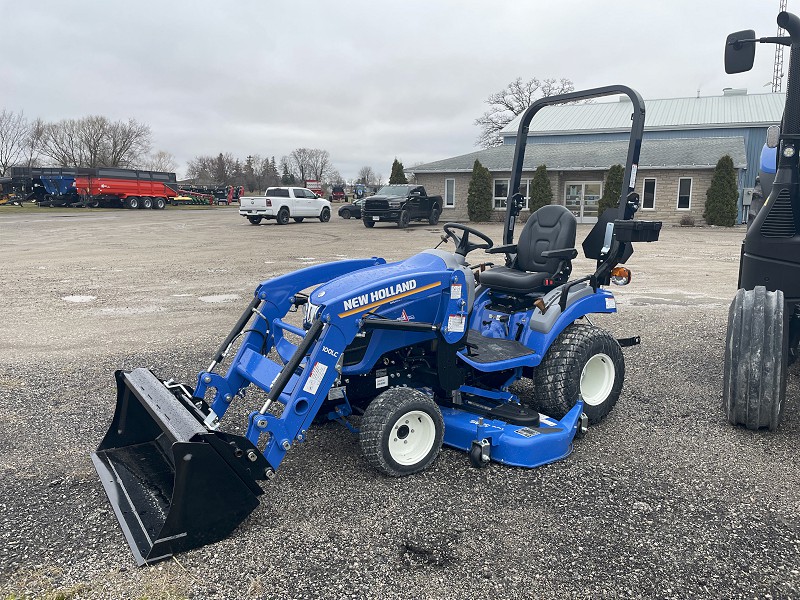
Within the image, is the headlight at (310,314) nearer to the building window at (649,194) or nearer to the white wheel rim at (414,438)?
the white wheel rim at (414,438)

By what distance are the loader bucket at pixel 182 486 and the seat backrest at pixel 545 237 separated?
9.05ft

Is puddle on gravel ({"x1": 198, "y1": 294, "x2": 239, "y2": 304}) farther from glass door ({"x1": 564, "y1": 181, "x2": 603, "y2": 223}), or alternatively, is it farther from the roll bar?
glass door ({"x1": 564, "y1": 181, "x2": 603, "y2": 223})

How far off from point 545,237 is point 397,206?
68.4 feet

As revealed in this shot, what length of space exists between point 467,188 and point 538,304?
28.6 m

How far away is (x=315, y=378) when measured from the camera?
3311 millimetres

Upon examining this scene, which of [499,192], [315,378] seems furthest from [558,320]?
[499,192]

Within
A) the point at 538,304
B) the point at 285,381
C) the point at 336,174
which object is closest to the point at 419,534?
the point at 285,381

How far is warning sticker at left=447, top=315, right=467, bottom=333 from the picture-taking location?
3.83m

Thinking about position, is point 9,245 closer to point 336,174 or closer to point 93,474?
point 93,474

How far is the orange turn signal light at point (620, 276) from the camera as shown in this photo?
4.38m

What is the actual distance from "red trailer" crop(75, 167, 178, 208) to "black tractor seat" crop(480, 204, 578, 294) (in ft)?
130

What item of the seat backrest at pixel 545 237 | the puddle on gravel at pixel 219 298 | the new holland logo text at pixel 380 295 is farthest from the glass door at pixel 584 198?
the new holland logo text at pixel 380 295

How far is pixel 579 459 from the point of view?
3.97 m

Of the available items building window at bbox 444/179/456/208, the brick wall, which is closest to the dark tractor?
the brick wall
